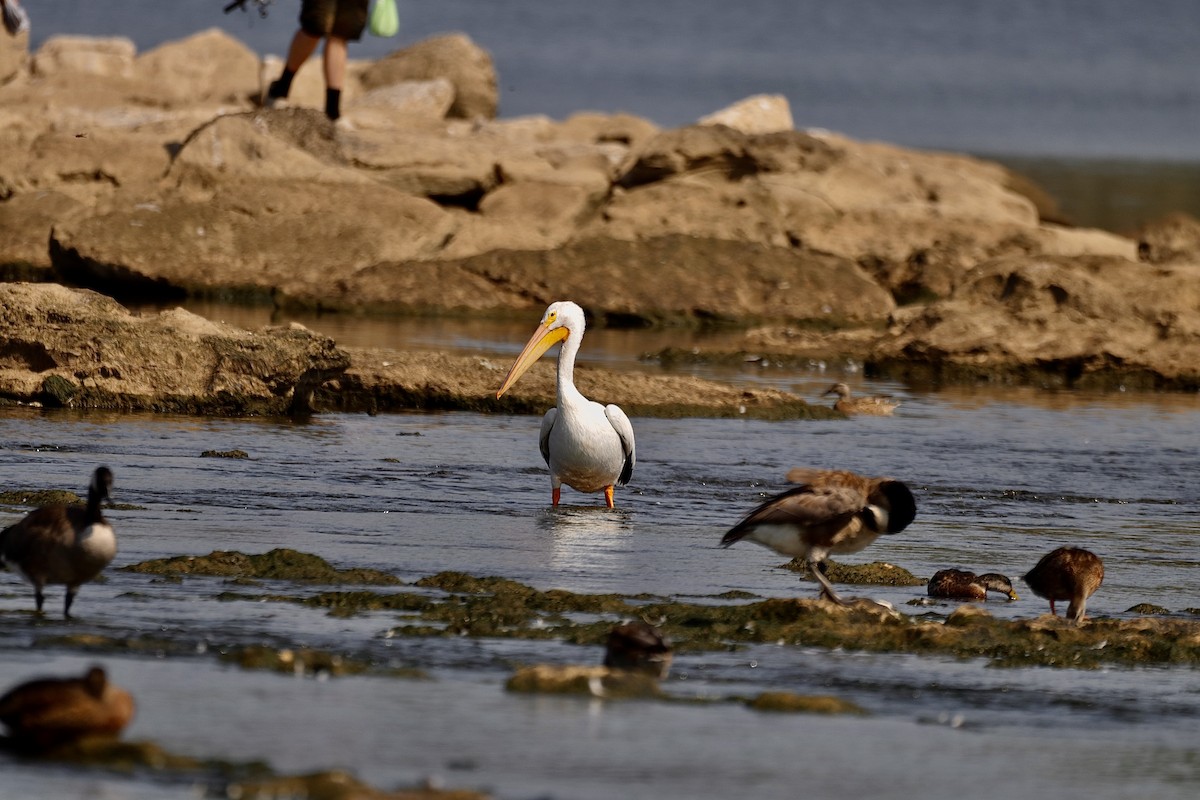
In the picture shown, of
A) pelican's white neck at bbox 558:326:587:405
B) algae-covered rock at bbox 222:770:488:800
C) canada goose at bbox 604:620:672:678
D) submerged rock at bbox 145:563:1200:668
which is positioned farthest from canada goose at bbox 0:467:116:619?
pelican's white neck at bbox 558:326:587:405

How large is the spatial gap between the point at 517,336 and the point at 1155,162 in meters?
51.6

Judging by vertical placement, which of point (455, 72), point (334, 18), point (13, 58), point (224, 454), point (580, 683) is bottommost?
point (580, 683)

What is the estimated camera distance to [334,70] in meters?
26.0

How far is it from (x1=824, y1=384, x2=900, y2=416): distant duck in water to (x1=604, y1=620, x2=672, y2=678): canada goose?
31.1ft

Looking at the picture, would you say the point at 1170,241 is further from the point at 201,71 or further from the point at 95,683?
the point at 95,683

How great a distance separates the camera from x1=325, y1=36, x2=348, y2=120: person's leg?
995 inches

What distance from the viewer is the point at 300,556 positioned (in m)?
8.48

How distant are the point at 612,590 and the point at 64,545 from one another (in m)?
2.42

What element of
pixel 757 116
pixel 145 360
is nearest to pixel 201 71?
pixel 757 116

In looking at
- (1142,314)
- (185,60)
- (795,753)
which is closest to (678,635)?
(795,753)

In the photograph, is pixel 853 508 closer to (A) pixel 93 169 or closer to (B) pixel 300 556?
(B) pixel 300 556

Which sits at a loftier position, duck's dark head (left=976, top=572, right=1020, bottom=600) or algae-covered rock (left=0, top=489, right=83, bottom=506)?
duck's dark head (left=976, top=572, right=1020, bottom=600)

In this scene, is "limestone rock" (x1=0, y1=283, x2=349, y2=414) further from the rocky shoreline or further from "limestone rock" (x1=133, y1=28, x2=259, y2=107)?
"limestone rock" (x1=133, y1=28, x2=259, y2=107)

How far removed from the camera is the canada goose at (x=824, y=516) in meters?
8.17
